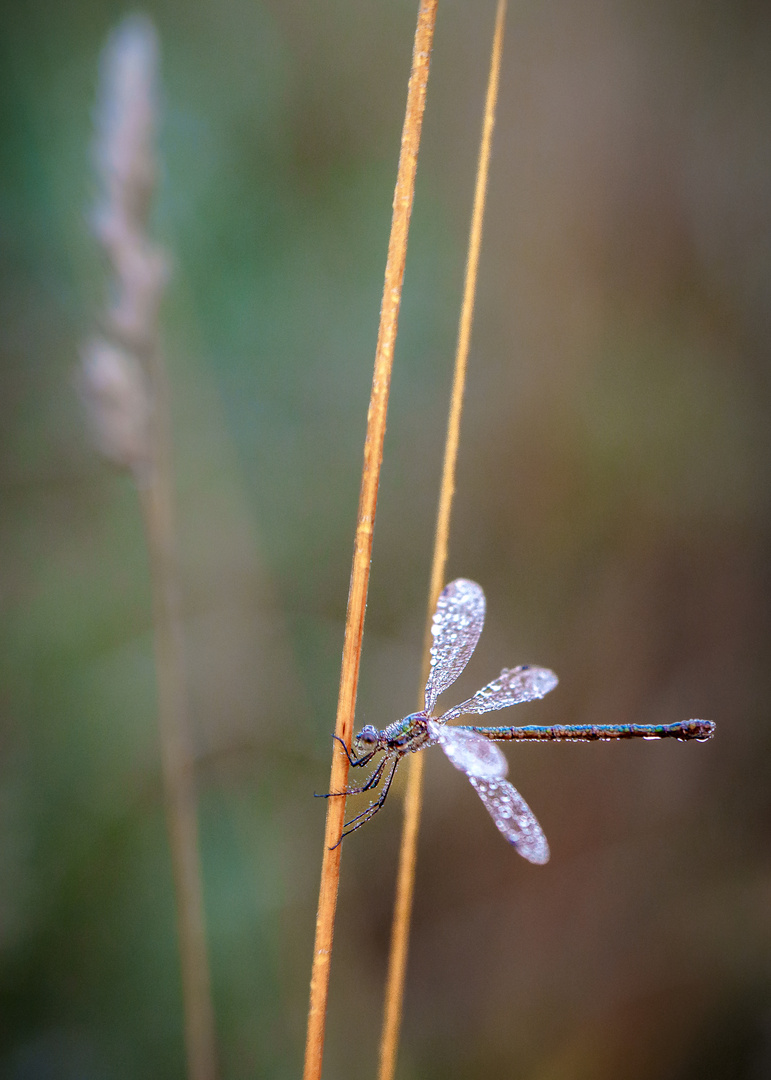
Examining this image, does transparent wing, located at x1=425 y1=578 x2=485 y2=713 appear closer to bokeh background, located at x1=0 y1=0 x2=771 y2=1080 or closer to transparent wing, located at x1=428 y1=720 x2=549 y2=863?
transparent wing, located at x1=428 y1=720 x2=549 y2=863

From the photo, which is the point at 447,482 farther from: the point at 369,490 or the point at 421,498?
the point at 421,498

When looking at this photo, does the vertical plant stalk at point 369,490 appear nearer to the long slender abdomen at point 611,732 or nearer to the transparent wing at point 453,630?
the transparent wing at point 453,630

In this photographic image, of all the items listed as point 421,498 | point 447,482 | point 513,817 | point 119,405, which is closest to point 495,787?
point 513,817

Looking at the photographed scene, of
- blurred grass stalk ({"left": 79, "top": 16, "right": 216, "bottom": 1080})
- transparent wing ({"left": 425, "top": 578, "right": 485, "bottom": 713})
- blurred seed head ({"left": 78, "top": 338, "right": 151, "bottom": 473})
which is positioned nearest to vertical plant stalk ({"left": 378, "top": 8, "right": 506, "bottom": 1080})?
transparent wing ({"left": 425, "top": 578, "right": 485, "bottom": 713})

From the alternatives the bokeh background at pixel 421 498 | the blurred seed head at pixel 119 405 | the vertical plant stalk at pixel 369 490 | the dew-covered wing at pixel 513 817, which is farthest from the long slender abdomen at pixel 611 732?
the bokeh background at pixel 421 498

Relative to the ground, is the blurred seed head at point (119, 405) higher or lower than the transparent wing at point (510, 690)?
higher

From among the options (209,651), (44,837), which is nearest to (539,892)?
(209,651)

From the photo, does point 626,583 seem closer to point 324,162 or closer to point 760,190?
point 760,190
